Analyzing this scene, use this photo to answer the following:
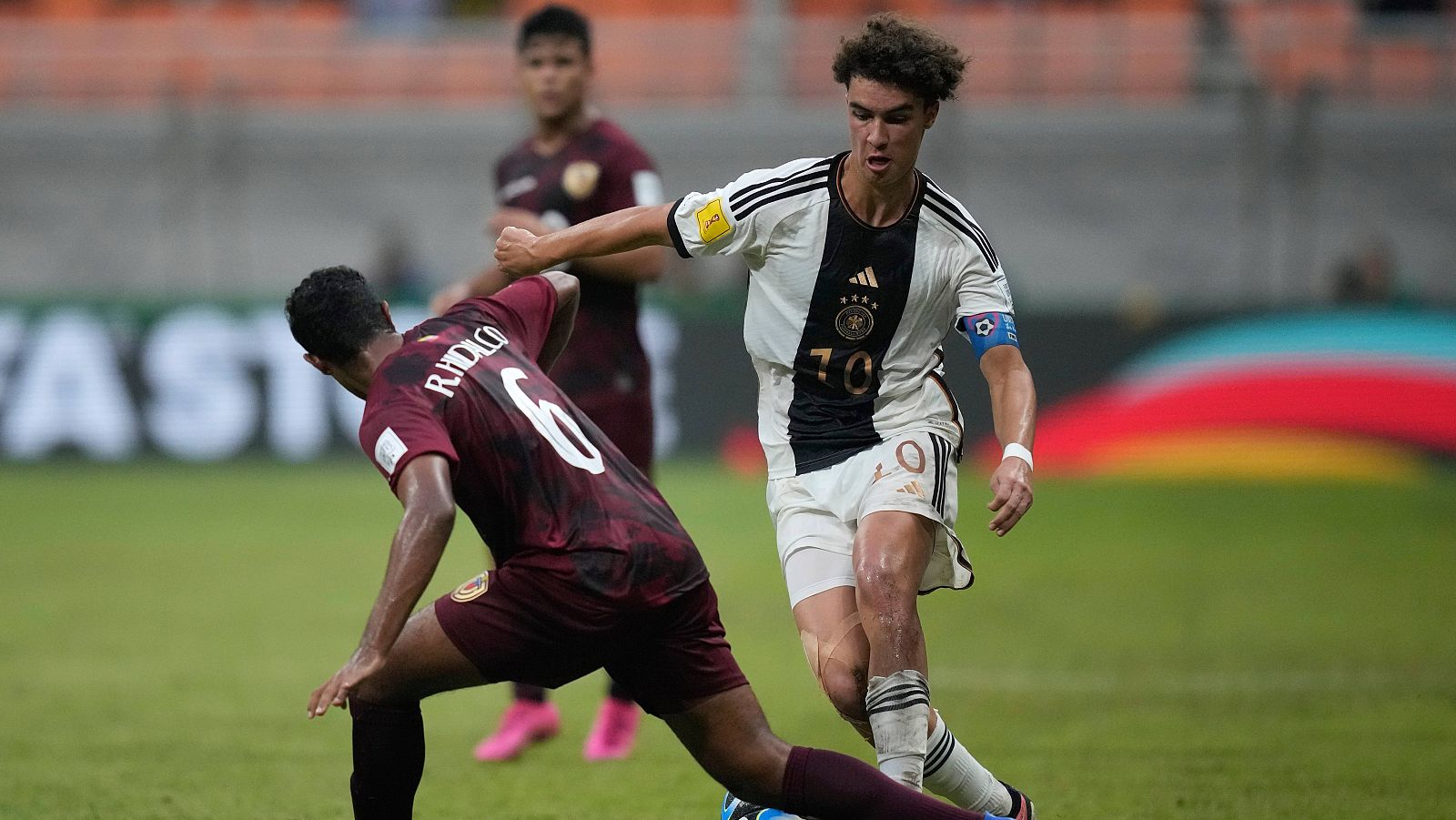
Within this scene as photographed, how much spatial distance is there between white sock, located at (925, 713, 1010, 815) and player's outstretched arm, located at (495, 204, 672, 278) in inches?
65.1

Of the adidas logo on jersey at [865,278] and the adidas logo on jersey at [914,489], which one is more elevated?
the adidas logo on jersey at [865,278]

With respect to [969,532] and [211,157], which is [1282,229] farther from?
[211,157]

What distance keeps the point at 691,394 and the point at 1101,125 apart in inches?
284

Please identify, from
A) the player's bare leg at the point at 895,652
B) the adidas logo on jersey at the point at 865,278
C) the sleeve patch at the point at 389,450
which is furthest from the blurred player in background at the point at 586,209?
the sleeve patch at the point at 389,450

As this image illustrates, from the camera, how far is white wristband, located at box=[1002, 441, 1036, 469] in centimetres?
454

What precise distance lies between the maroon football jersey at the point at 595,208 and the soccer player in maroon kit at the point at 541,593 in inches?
83.0

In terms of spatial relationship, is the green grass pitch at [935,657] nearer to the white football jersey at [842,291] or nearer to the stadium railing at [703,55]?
the white football jersey at [842,291]

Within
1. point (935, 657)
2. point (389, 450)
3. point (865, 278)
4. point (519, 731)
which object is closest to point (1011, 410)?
point (865, 278)

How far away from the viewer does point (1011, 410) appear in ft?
15.5

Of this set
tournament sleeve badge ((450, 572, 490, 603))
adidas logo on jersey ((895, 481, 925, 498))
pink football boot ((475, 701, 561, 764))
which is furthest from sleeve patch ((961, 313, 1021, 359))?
pink football boot ((475, 701, 561, 764))

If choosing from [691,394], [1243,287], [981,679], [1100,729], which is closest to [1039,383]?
[691,394]

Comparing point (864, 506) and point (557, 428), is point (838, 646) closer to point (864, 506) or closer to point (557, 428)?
point (864, 506)

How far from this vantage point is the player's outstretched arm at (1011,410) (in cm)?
443

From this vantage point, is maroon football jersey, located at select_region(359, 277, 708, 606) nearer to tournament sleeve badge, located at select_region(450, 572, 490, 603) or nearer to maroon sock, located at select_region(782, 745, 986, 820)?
tournament sleeve badge, located at select_region(450, 572, 490, 603)
